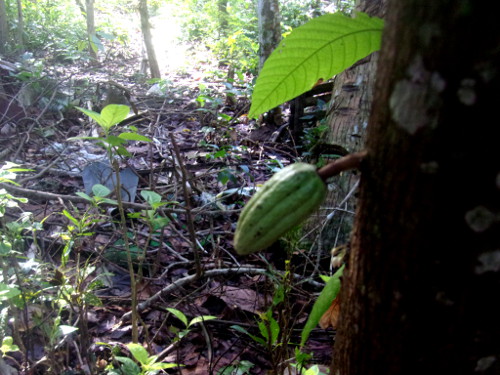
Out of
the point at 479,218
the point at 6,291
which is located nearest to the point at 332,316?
the point at 479,218

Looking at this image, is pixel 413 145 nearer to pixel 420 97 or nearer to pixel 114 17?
pixel 420 97

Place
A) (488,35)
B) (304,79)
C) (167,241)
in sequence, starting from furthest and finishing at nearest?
(167,241) → (304,79) → (488,35)

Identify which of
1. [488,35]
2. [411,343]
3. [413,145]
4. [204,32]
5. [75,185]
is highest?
[204,32]

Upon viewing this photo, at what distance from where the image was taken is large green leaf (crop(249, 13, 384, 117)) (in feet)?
2.29

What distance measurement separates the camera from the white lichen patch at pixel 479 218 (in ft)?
1.54

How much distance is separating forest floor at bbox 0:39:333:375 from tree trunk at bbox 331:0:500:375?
71cm

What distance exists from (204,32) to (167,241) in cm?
904

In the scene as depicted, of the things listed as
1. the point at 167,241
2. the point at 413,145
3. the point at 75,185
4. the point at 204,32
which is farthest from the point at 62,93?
the point at 204,32

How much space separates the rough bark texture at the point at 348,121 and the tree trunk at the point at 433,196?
1.86m

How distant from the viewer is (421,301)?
0.52m

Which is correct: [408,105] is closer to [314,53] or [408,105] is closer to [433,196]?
[433,196]

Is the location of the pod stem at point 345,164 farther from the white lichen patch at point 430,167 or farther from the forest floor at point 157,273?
the forest floor at point 157,273

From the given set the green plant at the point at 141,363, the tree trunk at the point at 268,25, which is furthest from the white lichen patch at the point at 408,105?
the tree trunk at the point at 268,25

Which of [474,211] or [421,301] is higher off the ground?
[474,211]
